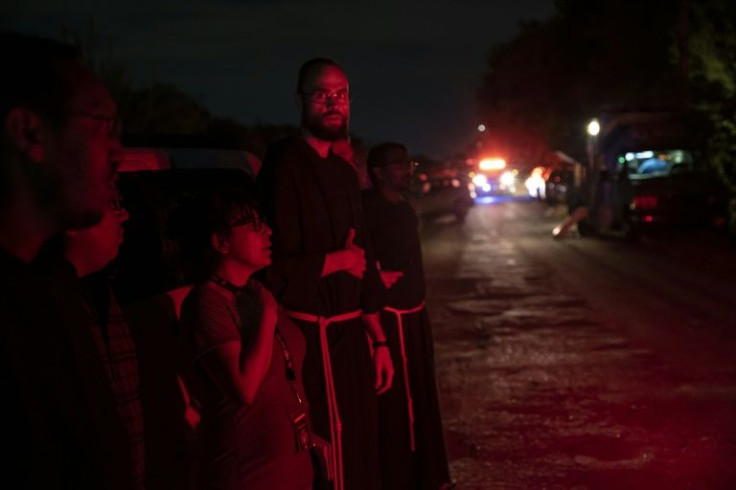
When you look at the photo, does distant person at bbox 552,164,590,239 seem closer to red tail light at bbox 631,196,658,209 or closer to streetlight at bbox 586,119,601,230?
streetlight at bbox 586,119,601,230

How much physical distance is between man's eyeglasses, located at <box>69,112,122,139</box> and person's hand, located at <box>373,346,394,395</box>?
245cm

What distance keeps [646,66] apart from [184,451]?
39.0 m

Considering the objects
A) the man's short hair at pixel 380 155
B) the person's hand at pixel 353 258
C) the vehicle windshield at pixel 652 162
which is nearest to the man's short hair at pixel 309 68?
the person's hand at pixel 353 258

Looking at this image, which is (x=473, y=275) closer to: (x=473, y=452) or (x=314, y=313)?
(x=473, y=452)

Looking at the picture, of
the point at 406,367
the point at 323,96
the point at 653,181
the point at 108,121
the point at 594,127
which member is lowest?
the point at 406,367

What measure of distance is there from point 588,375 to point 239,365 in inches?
235

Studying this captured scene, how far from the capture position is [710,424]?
664 centimetres

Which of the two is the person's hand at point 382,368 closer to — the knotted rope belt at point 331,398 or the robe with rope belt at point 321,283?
the robe with rope belt at point 321,283

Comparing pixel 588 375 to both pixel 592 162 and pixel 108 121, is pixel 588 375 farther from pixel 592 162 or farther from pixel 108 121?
pixel 592 162

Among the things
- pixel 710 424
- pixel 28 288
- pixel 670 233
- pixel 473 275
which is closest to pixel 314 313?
pixel 28 288

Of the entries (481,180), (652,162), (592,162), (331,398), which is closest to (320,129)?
(331,398)

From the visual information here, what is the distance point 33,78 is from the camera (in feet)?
5.27

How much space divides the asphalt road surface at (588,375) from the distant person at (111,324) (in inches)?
152

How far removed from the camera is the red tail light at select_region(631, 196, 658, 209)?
70.9ft
